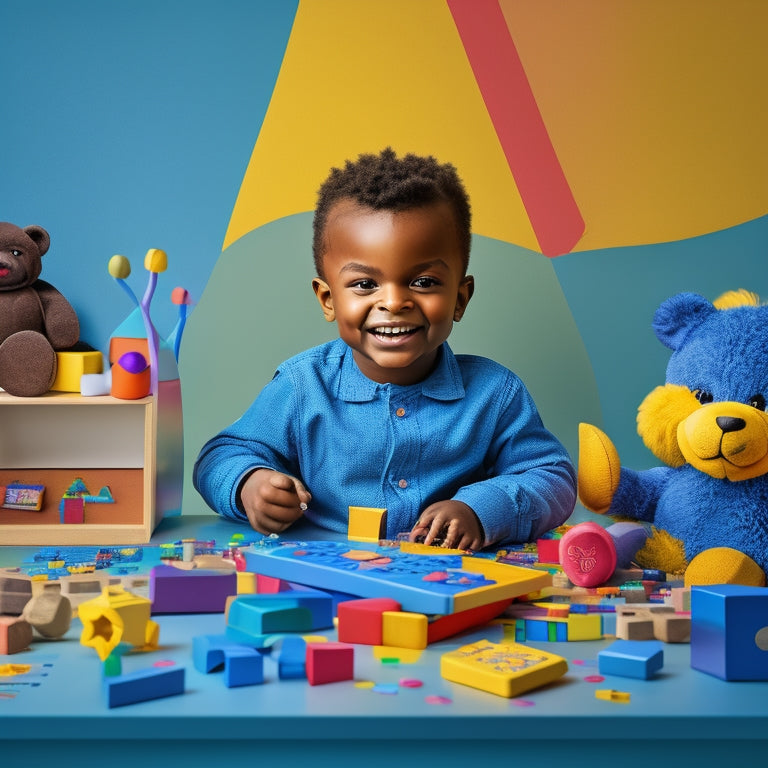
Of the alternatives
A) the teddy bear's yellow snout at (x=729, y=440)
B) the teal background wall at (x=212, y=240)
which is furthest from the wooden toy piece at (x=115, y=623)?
the teal background wall at (x=212, y=240)

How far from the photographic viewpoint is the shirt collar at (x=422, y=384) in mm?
1211

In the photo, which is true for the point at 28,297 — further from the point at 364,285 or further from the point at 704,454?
the point at 704,454

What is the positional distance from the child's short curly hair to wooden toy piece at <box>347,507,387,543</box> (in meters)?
0.31

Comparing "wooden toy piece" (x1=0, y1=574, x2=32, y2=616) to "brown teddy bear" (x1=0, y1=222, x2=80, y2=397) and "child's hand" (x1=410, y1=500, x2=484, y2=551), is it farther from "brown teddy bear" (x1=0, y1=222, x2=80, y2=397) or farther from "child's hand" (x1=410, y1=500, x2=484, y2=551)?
"brown teddy bear" (x1=0, y1=222, x2=80, y2=397)

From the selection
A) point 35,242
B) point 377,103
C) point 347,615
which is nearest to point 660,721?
point 347,615

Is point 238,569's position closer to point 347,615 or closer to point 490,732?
point 347,615

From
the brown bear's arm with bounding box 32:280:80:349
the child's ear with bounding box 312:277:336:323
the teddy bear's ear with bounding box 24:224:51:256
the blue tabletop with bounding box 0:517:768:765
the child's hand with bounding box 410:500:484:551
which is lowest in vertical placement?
the blue tabletop with bounding box 0:517:768:765

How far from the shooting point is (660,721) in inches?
Answer: 21.5

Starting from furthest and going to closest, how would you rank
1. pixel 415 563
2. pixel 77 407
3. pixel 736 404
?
pixel 77 407
pixel 736 404
pixel 415 563

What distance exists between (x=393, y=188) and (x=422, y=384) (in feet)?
0.81

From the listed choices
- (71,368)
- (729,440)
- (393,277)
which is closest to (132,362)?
(71,368)

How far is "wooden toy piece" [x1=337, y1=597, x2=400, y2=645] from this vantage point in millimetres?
678

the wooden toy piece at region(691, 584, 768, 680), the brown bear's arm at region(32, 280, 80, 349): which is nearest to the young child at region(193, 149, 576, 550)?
the brown bear's arm at region(32, 280, 80, 349)

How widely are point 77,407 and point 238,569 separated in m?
0.41
